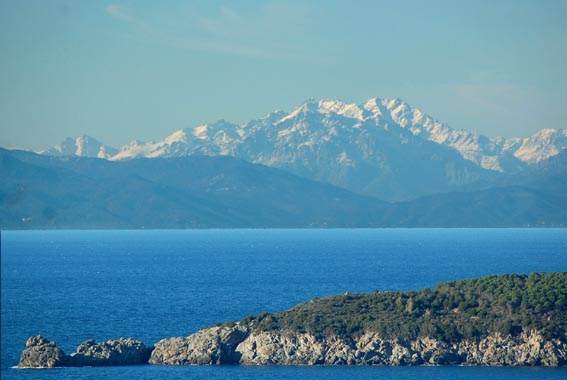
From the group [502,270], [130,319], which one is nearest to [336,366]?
[130,319]

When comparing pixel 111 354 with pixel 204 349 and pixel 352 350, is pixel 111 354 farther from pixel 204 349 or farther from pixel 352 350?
pixel 352 350

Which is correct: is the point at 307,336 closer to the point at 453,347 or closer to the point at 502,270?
the point at 453,347

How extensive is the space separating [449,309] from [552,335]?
10.8m

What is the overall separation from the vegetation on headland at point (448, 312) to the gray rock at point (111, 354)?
9.30m

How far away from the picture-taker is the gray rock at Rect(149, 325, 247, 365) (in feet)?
296

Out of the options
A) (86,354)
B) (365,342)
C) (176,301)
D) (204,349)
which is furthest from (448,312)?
(176,301)

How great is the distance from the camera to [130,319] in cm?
11838

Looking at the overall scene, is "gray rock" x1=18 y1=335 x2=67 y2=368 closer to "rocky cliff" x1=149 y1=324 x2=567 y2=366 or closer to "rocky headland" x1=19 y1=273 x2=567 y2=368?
"rocky headland" x1=19 y1=273 x2=567 y2=368

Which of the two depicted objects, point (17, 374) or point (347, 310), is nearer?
point (17, 374)

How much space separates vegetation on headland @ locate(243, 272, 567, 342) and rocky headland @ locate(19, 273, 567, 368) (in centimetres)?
8

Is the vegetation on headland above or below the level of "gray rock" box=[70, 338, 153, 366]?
above

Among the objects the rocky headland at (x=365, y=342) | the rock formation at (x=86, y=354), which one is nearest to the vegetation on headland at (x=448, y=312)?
the rocky headland at (x=365, y=342)

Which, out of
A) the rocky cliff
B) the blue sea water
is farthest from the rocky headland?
the blue sea water

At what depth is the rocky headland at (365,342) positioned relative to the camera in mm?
88438
